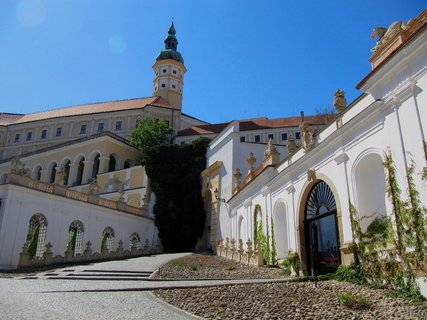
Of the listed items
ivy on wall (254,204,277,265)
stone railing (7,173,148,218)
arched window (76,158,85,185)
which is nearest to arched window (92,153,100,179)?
arched window (76,158,85,185)

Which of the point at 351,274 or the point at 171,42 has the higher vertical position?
the point at 171,42

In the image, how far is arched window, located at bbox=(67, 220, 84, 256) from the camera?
2834 centimetres

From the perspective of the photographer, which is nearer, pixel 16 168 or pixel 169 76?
pixel 16 168

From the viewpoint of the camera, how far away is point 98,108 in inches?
2758

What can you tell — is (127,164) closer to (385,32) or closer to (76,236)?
(76,236)

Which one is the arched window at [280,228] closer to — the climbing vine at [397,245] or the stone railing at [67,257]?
the climbing vine at [397,245]

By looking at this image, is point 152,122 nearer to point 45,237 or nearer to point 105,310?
point 45,237

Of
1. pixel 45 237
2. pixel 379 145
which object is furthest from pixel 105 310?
pixel 45 237

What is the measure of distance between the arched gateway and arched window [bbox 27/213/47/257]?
1805 centimetres

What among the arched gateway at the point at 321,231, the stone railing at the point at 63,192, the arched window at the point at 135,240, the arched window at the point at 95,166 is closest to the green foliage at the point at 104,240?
the stone railing at the point at 63,192

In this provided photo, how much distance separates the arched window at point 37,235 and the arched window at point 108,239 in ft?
18.8

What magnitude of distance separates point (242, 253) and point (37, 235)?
13.9 m

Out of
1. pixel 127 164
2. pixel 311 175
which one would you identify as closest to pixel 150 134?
pixel 127 164

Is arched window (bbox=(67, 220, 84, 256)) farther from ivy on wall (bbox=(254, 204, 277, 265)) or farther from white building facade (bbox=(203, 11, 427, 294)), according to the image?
white building facade (bbox=(203, 11, 427, 294))
